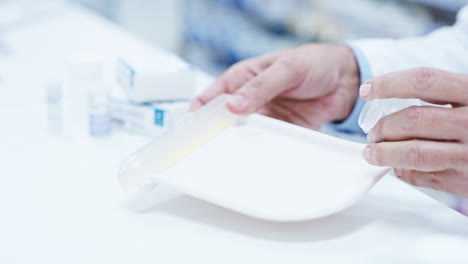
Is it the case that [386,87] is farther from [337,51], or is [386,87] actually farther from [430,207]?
Answer: [337,51]

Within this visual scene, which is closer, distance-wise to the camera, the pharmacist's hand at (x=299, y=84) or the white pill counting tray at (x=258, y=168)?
the white pill counting tray at (x=258, y=168)

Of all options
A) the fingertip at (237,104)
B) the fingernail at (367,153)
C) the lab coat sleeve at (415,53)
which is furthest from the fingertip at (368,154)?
the lab coat sleeve at (415,53)

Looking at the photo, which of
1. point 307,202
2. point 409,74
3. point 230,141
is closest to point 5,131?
point 230,141

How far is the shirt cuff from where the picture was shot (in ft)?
3.06

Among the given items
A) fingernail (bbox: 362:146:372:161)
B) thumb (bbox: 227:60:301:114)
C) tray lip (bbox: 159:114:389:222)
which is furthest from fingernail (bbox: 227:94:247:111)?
fingernail (bbox: 362:146:372:161)

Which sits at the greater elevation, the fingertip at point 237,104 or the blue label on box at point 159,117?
the fingertip at point 237,104

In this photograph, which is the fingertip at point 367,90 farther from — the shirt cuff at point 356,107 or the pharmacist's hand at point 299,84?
the shirt cuff at point 356,107

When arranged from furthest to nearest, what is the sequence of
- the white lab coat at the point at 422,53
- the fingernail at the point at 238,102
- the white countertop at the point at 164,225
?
the white lab coat at the point at 422,53, the fingernail at the point at 238,102, the white countertop at the point at 164,225

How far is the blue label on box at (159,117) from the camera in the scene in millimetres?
849

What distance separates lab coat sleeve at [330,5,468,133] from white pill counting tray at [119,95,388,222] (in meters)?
0.28

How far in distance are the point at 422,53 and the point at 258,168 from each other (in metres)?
0.47

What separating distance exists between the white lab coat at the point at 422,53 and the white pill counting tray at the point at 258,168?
0.95 ft

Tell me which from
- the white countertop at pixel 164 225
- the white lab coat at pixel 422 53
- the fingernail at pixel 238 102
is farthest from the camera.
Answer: the white lab coat at pixel 422 53

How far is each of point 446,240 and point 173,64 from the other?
1.84ft
